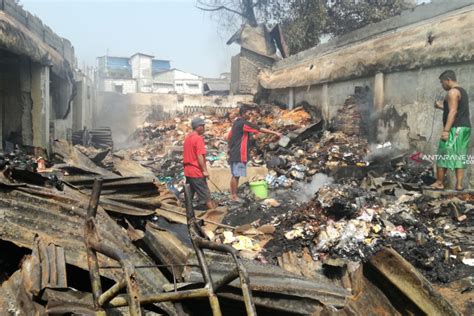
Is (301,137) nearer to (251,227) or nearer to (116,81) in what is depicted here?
(251,227)

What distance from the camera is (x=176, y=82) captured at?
156ft

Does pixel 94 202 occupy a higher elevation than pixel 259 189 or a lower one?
higher

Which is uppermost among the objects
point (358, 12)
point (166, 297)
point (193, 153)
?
point (358, 12)

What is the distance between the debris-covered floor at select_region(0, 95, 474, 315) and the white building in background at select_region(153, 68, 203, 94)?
127 ft

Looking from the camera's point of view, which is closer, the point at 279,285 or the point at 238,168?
the point at 279,285

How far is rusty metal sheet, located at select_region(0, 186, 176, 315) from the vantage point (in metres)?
3.08

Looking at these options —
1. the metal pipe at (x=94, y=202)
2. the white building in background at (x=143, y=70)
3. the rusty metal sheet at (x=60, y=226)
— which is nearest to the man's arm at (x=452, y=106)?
the rusty metal sheet at (x=60, y=226)

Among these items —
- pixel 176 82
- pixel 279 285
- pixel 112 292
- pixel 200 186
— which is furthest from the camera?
pixel 176 82

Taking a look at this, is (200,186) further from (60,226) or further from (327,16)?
(327,16)

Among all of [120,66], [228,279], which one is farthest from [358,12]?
[120,66]

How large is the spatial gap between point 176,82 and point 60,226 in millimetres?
45598

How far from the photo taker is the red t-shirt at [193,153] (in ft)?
21.5

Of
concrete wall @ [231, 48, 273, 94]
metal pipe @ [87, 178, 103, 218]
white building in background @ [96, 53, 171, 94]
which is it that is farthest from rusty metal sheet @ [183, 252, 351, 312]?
white building in background @ [96, 53, 171, 94]

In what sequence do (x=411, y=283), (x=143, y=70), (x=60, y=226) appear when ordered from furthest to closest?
(x=143, y=70) < (x=60, y=226) < (x=411, y=283)
